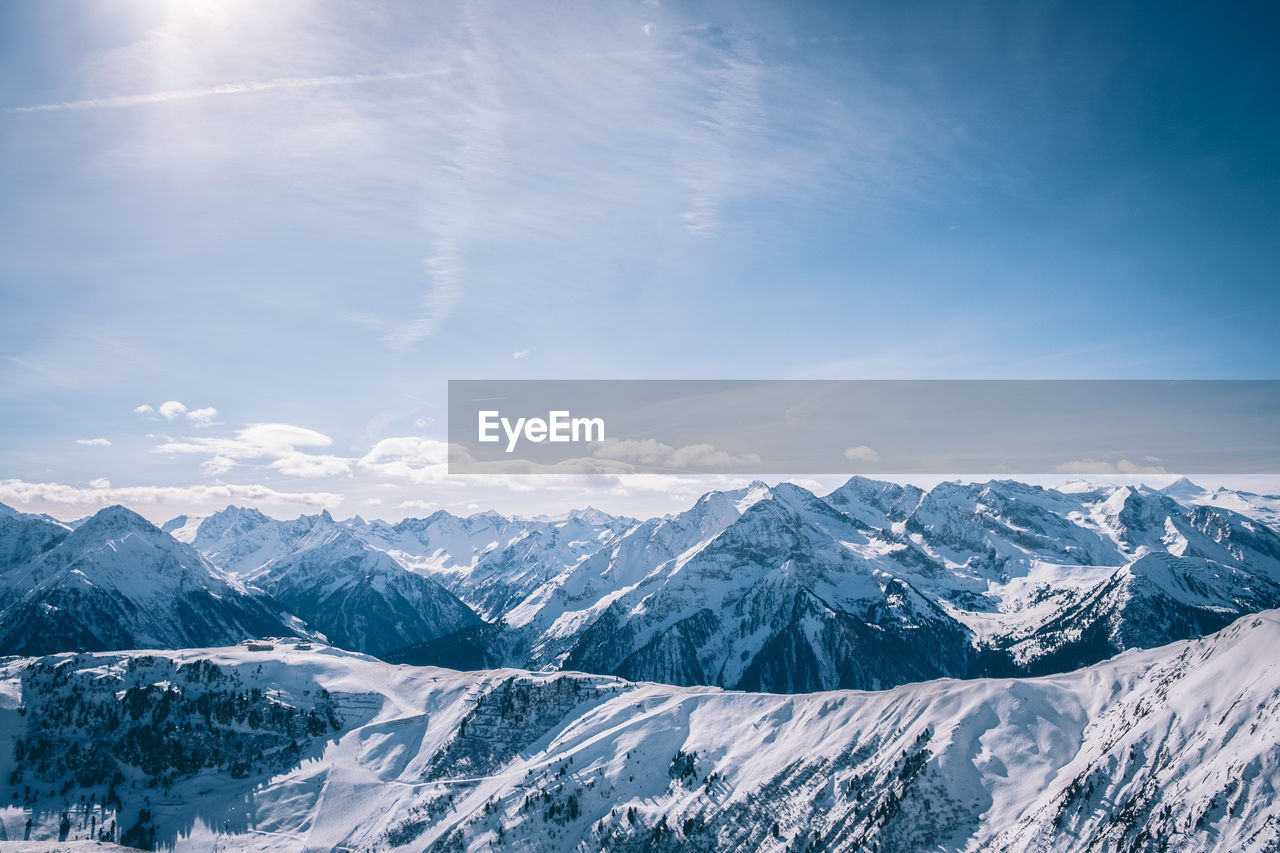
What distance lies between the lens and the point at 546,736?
608 feet

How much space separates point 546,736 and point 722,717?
44.6 metres

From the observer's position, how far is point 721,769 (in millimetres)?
158000

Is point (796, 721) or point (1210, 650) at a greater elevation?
point (1210, 650)

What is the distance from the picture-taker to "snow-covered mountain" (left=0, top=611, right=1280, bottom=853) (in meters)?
114

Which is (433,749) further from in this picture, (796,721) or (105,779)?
(796,721)

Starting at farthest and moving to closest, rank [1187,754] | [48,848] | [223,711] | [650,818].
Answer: [223,711]
[650,818]
[48,848]
[1187,754]

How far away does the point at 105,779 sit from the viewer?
174 m

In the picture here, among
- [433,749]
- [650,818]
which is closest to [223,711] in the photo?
[433,749]

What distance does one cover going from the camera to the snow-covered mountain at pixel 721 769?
4503 inches

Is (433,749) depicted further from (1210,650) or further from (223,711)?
(1210,650)

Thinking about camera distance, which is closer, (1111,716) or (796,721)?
(1111,716)

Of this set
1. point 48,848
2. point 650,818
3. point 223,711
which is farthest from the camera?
point 223,711

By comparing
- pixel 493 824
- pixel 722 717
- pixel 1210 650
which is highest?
pixel 1210 650

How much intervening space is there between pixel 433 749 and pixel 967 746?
414 ft
